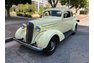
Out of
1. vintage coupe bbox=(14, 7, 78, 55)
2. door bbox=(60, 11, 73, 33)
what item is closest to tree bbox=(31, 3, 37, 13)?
door bbox=(60, 11, 73, 33)

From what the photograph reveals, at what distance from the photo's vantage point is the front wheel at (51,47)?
384 cm

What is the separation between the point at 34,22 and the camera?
392cm

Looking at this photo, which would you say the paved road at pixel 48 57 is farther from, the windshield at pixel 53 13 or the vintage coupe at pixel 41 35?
the windshield at pixel 53 13

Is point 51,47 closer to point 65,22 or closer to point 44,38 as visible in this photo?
point 44,38

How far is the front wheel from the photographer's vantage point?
384cm

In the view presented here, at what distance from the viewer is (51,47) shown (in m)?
3.99

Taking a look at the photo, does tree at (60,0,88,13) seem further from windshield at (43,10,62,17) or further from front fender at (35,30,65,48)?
front fender at (35,30,65,48)

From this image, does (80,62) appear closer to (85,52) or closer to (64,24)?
(85,52)

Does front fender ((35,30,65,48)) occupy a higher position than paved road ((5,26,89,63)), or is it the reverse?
front fender ((35,30,65,48))

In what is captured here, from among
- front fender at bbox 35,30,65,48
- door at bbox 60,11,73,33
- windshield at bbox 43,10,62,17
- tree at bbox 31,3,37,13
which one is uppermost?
tree at bbox 31,3,37,13

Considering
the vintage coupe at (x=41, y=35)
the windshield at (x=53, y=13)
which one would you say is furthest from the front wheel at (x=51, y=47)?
the windshield at (x=53, y=13)

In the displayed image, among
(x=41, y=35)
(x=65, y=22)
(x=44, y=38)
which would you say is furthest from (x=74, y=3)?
(x=44, y=38)
